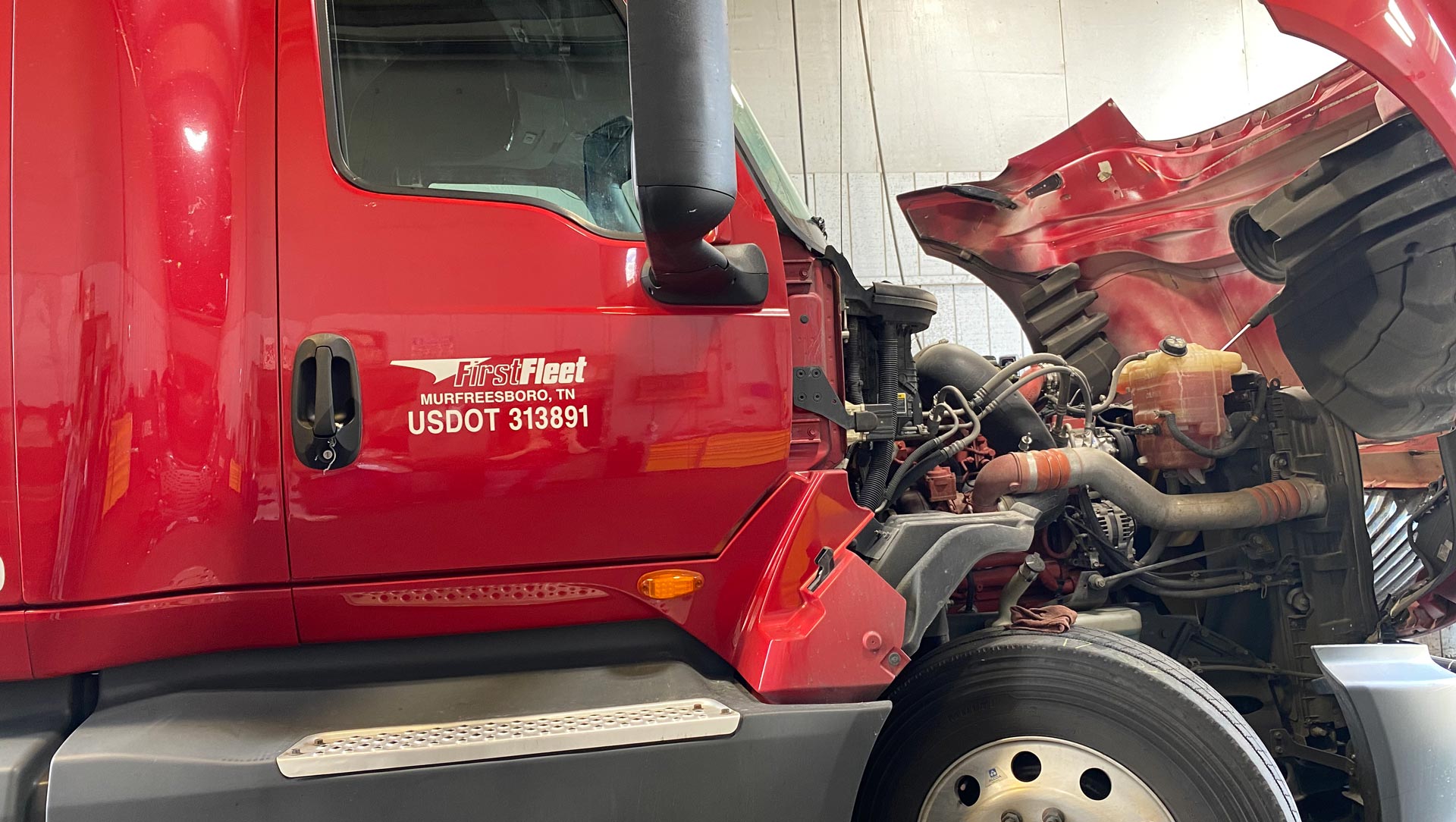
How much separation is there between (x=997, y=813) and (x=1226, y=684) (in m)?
1.45

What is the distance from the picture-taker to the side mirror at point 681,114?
46.8 inches

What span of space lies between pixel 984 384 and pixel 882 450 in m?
0.80

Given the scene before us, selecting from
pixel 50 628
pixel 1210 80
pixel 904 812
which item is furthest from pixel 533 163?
pixel 1210 80

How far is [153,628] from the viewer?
1.40 metres

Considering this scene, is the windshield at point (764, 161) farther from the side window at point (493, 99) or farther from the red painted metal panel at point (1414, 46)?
the red painted metal panel at point (1414, 46)

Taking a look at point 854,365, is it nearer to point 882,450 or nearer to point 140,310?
point 882,450

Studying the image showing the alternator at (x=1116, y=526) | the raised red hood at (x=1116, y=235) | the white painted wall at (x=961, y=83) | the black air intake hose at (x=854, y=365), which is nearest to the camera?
the black air intake hose at (x=854, y=365)

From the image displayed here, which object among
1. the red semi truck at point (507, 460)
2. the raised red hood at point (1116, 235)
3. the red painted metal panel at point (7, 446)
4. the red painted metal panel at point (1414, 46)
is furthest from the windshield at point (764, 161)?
the raised red hood at point (1116, 235)

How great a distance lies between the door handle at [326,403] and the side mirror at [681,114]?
0.60 metres

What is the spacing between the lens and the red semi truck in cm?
135

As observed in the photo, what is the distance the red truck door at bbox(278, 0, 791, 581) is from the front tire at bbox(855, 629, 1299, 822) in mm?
638

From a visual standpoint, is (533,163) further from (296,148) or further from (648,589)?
(648,589)

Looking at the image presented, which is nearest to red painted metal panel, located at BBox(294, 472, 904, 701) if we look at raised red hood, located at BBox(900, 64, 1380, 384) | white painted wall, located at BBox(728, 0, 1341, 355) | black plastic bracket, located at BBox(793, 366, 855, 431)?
black plastic bracket, located at BBox(793, 366, 855, 431)

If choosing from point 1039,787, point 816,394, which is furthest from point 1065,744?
point 816,394
